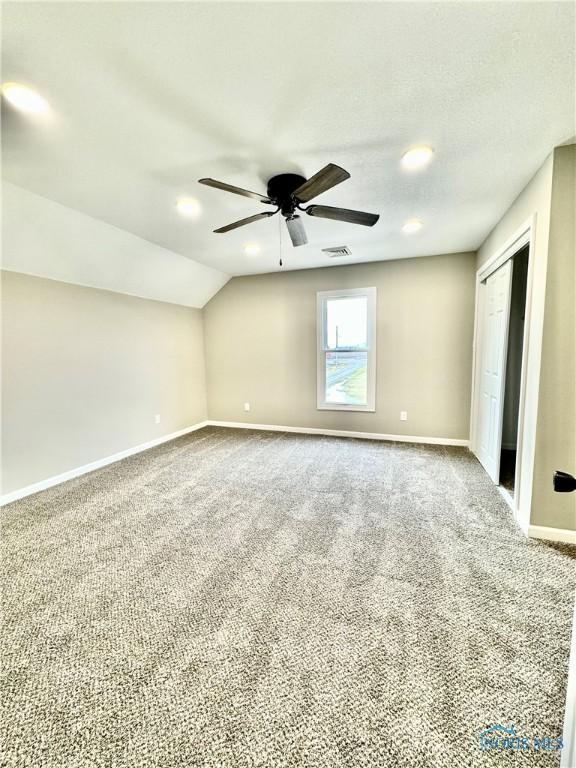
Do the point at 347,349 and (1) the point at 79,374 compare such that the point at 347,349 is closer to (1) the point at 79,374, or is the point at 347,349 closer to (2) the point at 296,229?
(2) the point at 296,229

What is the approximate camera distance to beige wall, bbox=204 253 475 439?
405 cm

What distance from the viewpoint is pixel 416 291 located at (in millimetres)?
4148

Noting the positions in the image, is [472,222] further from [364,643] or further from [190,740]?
[190,740]

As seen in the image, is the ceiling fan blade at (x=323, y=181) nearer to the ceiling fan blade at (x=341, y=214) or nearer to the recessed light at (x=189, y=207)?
the ceiling fan blade at (x=341, y=214)

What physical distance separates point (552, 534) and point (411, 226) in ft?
9.33

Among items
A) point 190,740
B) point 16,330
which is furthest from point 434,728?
point 16,330

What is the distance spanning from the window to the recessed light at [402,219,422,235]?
45.6 inches

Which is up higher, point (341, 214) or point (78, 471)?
point (341, 214)

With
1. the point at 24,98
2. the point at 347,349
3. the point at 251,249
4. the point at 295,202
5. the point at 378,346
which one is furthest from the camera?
the point at 347,349

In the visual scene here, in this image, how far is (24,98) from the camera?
1433 millimetres

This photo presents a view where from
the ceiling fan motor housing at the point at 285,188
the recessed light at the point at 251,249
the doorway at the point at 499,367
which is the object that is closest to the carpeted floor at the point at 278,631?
the doorway at the point at 499,367

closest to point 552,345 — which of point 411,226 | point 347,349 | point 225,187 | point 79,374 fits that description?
point 411,226

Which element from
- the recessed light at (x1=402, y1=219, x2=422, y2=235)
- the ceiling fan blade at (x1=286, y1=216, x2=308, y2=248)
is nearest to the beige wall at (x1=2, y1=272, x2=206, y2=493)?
the ceiling fan blade at (x1=286, y1=216, x2=308, y2=248)

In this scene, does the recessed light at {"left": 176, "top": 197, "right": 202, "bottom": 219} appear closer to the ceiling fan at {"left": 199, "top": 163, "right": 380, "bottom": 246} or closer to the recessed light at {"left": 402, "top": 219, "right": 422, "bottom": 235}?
the ceiling fan at {"left": 199, "top": 163, "right": 380, "bottom": 246}
